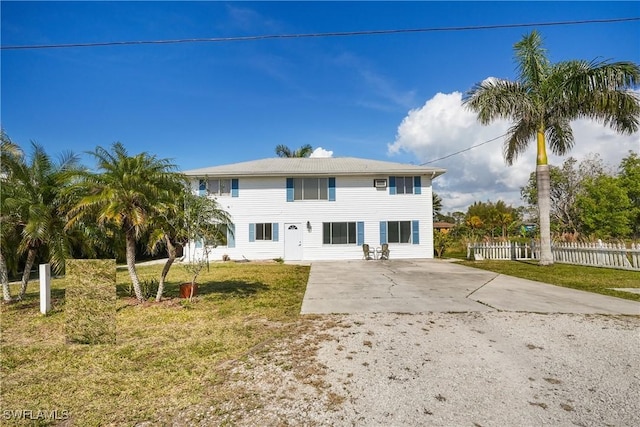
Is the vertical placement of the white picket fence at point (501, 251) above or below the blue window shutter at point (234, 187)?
below

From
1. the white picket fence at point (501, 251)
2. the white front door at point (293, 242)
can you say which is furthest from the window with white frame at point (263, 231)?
the white picket fence at point (501, 251)

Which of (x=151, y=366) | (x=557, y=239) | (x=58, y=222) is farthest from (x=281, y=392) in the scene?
(x=557, y=239)

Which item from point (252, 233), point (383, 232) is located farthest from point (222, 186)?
point (383, 232)

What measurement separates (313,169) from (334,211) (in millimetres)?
2803

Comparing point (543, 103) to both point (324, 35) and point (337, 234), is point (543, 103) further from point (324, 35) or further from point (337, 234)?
Answer: point (337, 234)

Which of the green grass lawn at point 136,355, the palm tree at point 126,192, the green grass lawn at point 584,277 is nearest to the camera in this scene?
the green grass lawn at point 136,355

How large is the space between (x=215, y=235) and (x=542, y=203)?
558 inches

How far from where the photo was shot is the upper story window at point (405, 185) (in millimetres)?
18297

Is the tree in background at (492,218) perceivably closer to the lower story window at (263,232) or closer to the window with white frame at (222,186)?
the lower story window at (263,232)

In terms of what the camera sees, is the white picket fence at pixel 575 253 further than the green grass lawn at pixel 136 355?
Yes

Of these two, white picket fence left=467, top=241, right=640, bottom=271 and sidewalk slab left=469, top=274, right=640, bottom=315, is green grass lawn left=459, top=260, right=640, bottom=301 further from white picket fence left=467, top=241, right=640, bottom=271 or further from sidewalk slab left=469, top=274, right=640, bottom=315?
sidewalk slab left=469, top=274, right=640, bottom=315

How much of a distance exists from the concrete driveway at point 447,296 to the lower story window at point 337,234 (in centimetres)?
705

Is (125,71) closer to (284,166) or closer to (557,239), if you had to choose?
(284,166)

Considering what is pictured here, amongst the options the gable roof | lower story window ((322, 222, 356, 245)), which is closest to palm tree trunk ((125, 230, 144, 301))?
the gable roof
